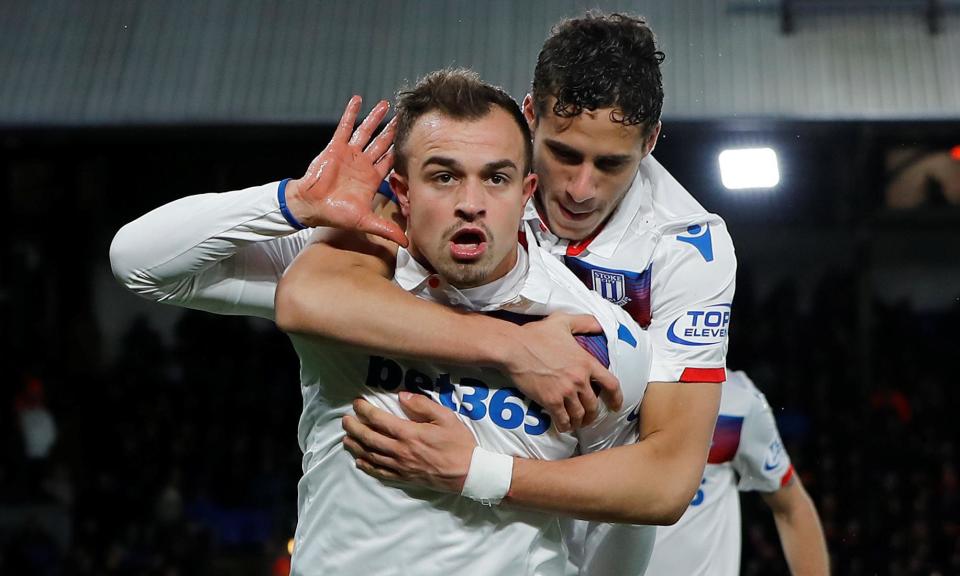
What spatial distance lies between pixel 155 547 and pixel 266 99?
408 cm

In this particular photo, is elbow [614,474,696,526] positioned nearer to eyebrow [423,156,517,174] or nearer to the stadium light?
eyebrow [423,156,517,174]

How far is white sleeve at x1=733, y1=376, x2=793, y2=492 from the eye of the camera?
13.7ft

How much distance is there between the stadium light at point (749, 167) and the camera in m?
4.86

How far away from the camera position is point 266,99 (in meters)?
6.55

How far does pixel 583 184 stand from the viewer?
2801 mm

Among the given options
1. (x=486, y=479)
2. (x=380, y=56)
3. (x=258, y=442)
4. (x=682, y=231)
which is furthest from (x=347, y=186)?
(x=258, y=442)

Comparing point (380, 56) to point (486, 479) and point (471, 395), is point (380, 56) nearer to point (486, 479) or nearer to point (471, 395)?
point (471, 395)

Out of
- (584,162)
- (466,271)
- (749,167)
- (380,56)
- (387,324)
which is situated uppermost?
(380,56)

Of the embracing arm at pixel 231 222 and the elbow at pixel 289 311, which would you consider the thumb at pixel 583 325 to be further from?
the elbow at pixel 289 311

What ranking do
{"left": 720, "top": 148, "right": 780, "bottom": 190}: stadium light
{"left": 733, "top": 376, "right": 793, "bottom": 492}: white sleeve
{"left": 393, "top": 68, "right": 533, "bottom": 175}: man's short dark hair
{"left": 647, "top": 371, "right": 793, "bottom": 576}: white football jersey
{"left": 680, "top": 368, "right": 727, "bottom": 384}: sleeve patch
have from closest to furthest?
{"left": 393, "top": 68, "right": 533, "bottom": 175}: man's short dark hair, {"left": 680, "top": 368, "right": 727, "bottom": 384}: sleeve patch, {"left": 647, "top": 371, "right": 793, "bottom": 576}: white football jersey, {"left": 733, "top": 376, "right": 793, "bottom": 492}: white sleeve, {"left": 720, "top": 148, "right": 780, "bottom": 190}: stadium light

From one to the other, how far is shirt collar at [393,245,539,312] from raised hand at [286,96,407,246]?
3.1 inches

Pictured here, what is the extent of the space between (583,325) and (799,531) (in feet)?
7.11

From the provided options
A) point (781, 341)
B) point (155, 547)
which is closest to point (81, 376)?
point (155, 547)

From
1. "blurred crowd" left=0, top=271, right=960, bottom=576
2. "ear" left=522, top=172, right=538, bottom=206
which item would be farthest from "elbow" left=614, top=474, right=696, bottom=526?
"blurred crowd" left=0, top=271, right=960, bottom=576
